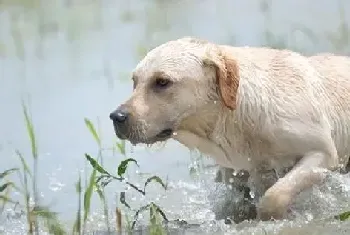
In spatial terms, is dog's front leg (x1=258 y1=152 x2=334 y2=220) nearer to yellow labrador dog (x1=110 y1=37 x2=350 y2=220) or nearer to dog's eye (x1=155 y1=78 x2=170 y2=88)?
yellow labrador dog (x1=110 y1=37 x2=350 y2=220)

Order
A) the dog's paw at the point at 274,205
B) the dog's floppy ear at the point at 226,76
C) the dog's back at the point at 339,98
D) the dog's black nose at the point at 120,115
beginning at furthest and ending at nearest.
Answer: the dog's back at the point at 339,98 < the dog's floppy ear at the point at 226,76 < the dog's paw at the point at 274,205 < the dog's black nose at the point at 120,115

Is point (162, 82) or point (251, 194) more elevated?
point (162, 82)

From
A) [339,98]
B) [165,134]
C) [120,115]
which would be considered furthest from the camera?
[339,98]

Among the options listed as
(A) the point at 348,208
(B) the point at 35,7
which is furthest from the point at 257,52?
(B) the point at 35,7

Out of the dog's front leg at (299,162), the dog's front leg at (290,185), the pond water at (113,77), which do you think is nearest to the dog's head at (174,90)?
the dog's front leg at (299,162)

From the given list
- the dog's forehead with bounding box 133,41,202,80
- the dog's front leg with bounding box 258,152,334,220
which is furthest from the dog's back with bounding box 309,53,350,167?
the dog's forehead with bounding box 133,41,202,80

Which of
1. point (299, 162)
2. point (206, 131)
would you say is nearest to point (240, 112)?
point (206, 131)

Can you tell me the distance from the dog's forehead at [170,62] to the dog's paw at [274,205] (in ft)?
2.71

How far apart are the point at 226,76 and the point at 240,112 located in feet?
0.83

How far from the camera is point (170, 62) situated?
7.39 m

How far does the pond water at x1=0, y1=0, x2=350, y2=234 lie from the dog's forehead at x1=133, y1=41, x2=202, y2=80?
88 centimetres

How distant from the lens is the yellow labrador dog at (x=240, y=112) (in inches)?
289

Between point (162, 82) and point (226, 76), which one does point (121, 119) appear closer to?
point (162, 82)

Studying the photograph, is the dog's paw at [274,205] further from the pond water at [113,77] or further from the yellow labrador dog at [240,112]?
the pond water at [113,77]
